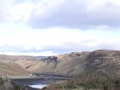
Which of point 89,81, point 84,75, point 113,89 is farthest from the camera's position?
point 84,75

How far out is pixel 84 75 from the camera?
4172 centimetres

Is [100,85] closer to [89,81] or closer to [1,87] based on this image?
[89,81]

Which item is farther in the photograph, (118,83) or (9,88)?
(9,88)

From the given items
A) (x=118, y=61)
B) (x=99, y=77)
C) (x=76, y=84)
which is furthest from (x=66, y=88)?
(x=118, y=61)

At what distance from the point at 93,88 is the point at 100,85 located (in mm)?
821

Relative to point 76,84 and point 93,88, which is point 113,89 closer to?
point 93,88

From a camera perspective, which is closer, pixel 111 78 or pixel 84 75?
pixel 111 78

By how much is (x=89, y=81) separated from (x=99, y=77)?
1760 millimetres

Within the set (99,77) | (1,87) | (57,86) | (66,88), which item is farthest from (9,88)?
(99,77)

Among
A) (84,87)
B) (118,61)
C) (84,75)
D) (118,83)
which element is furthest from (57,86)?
(118,61)

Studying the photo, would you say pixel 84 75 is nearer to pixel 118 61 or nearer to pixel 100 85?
pixel 100 85

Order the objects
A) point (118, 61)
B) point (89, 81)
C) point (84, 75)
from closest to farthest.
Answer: point (89, 81) < point (84, 75) < point (118, 61)

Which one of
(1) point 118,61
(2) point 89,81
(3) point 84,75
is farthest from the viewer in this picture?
(1) point 118,61

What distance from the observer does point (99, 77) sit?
3981 centimetres
